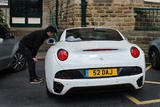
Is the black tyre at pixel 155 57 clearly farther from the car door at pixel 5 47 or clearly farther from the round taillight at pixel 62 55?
the car door at pixel 5 47

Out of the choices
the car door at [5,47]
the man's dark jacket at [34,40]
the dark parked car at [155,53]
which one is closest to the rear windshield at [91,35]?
the man's dark jacket at [34,40]

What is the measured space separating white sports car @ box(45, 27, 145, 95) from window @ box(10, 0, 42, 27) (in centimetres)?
1407

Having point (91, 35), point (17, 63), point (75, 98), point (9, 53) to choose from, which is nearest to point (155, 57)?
point (91, 35)

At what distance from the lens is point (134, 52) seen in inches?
153

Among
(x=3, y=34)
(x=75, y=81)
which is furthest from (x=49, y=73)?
(x=3, y=34)

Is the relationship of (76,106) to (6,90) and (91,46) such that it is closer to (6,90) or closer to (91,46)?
(91,46)

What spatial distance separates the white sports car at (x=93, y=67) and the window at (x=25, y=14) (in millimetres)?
14070

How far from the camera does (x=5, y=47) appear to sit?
5832mm

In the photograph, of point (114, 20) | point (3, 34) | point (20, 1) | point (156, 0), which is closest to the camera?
point (3, 34)

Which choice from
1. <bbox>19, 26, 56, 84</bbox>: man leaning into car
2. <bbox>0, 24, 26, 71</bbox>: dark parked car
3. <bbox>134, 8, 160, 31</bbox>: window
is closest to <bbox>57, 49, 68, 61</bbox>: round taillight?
<bbox>19, 26, 56, 84</bbox>: man leaning into car

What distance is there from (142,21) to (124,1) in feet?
4.72

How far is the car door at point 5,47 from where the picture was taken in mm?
5648

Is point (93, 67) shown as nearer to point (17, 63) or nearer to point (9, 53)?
point (9, 53)

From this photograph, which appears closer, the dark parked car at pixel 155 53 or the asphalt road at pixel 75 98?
the asphalt road at pixel 75 98
